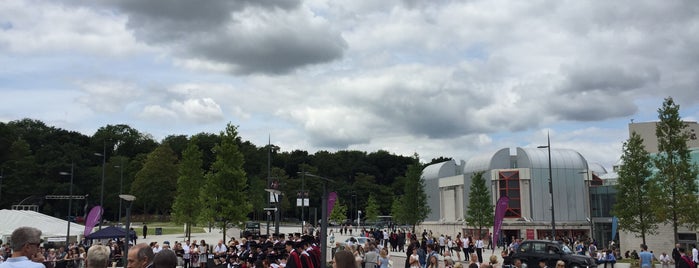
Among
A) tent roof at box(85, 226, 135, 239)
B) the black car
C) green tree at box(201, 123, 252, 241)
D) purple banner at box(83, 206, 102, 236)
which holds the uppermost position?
green tree at box(201, 123, 252, 241)

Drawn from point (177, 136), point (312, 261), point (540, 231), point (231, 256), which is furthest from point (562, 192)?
point (177, 136)

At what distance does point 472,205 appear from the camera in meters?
53.8

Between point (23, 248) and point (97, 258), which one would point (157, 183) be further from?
point (97, 258)

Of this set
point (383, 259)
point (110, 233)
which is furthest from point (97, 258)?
point (110, 233)

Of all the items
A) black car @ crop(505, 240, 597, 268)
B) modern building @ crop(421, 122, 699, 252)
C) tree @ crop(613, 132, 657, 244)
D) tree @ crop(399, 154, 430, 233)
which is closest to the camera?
black car @ crop(505, 240, 597, 268)

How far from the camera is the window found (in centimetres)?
5797

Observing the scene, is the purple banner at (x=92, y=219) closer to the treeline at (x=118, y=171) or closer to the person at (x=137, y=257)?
the person at (x=137, y=257)

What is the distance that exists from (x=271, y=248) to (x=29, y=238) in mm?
11513

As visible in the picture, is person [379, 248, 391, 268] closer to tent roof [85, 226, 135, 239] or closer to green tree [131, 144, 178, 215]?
tent roof [85, 226, 135, 239]

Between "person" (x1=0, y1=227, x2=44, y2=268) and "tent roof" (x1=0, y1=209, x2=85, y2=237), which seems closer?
"person" (x1=0, y1=227, x2=44, y2=268)

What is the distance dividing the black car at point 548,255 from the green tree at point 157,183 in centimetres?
7689

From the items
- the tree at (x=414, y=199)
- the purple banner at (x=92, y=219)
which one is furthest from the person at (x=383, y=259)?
the tree at (x=414, y=199)

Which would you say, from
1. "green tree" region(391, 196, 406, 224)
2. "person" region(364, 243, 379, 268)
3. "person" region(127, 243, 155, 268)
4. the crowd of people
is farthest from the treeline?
"person" region(127, 243, 155, 268)

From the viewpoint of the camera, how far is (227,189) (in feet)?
126
